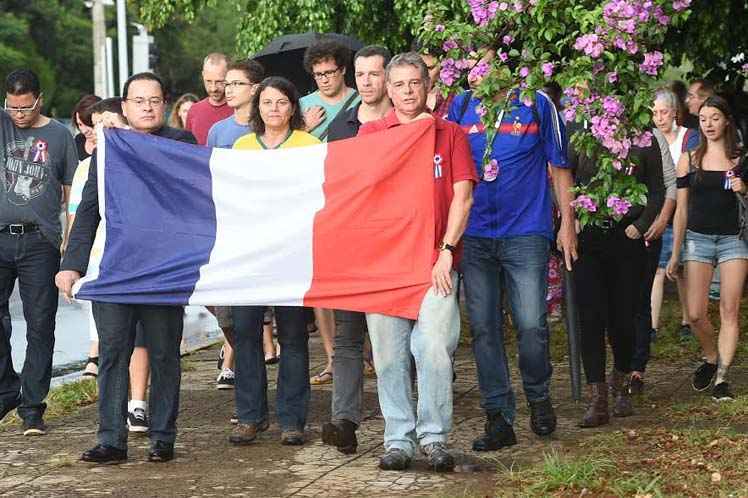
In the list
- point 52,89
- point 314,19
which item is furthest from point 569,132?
point 52,89

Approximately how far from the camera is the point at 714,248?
9898 millimetres

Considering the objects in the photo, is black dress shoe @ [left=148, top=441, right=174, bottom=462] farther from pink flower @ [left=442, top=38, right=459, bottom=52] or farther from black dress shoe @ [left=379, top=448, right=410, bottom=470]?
pink flower @ [left=442, top=38, right=459, bottom=52]

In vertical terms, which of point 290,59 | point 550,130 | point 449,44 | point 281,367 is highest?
point 290,59

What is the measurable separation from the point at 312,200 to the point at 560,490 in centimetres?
213

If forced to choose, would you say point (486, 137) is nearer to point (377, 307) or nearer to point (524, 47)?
point (524, 47)

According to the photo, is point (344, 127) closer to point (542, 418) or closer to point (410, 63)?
point (410, 63)

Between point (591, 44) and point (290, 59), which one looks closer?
point (591, 44)

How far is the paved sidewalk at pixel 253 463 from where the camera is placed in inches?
285

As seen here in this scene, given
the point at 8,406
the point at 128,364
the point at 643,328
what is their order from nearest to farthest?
1. the point at 128,364
2. the point at 8,406
3. the point at 643,328

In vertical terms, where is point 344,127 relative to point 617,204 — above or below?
above

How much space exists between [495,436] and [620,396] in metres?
1.33

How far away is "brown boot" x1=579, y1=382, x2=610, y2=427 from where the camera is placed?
873 centimetres

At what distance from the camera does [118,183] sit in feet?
27.1

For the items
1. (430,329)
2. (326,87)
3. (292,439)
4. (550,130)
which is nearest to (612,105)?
(550,130)
